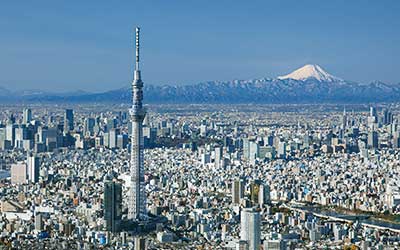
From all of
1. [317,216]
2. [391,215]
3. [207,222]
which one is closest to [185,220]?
[207,222]

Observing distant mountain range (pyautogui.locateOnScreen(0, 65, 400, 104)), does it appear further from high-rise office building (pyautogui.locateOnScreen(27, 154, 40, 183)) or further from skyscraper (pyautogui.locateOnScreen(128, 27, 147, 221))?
skyscraper (pyautogui.locateOnScreen(128, 27, 147, 221))

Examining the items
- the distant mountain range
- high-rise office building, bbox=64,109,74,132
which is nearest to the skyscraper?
high-rise office building, bbox=64,109,74,132

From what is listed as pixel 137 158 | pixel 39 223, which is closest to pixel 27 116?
pixel 137 158

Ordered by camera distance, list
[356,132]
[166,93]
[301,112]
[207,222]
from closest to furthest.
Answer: [207,222] < [356,132] < [301,112] < [166,93]

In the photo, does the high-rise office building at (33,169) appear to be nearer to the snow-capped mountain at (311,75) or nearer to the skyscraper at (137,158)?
the skyscraper at (137,158)

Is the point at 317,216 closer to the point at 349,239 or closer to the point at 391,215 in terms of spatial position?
the point at 391,215
